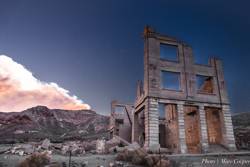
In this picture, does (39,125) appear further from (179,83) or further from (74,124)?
(179,83)

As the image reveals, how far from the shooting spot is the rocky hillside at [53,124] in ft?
138

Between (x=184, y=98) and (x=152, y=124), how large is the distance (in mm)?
4476

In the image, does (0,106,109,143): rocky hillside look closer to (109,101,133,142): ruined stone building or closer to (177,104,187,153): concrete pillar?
(109,101,133,142): ruined stone building

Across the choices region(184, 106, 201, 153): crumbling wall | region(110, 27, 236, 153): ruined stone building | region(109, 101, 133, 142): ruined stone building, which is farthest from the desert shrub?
region(109, 101, 133, 142): ruined stone building

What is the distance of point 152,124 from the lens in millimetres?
17719

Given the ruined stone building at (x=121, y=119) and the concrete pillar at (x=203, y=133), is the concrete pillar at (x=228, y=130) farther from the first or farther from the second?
the ruined stone building at (x=121, y=119)

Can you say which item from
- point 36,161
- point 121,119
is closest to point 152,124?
point 36,161

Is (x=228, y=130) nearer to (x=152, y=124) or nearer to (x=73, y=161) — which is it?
(x=152, y=124)

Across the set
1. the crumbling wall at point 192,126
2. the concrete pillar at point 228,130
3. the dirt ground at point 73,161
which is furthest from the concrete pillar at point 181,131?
the dirt ground at point 73,161

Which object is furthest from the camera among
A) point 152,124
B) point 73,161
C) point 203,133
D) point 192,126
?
point 192,126

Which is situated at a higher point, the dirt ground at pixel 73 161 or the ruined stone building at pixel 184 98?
the ruined stone building at pixel 184 98

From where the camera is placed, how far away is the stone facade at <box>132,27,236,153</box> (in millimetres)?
18312

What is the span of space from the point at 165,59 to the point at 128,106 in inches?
745

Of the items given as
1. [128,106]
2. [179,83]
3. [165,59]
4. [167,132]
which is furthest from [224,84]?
[128,106]
